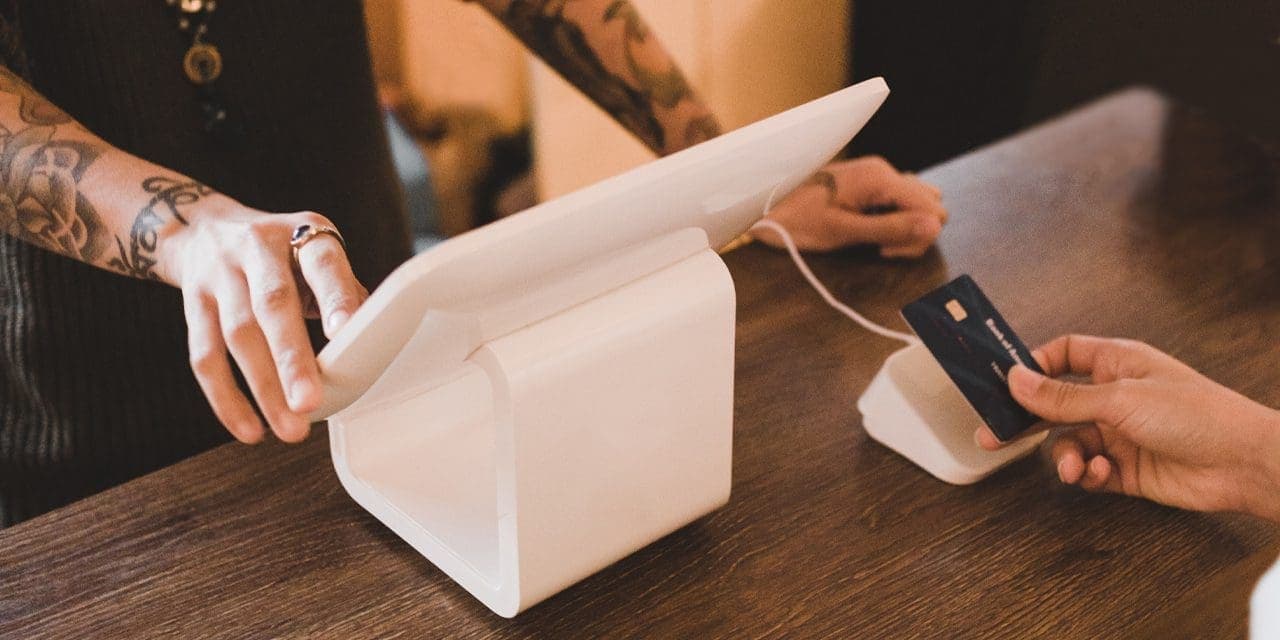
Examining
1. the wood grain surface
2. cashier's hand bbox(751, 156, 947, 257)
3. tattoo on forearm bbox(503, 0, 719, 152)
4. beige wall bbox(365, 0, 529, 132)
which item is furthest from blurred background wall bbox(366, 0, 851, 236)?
the wood grain surface

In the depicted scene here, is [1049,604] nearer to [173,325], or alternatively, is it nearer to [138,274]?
[138,274]

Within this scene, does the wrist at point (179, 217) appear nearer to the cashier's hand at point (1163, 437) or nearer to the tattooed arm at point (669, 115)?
the tattooed arm at point (669, 115)

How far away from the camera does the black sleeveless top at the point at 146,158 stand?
1.25 m

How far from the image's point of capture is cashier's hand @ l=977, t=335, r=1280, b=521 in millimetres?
990

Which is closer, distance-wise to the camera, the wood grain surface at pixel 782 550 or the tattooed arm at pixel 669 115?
the wood grain surface at pixel 782 550

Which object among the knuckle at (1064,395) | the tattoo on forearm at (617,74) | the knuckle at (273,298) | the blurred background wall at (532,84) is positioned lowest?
the blurred background wall at (532,84)

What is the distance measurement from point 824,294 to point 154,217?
69 centimetres

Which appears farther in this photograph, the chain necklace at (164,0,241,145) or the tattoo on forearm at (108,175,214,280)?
the chain necklace at (164,0,241,145)

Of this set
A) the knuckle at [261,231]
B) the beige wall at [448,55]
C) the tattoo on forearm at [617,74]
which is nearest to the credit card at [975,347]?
the tattoo on forearm at [617,74]

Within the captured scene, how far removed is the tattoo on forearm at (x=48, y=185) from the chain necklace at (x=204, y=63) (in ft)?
0.75

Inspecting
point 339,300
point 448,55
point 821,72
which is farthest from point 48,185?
point 821,72

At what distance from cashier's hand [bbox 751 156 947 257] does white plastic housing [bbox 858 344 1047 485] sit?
0.26m

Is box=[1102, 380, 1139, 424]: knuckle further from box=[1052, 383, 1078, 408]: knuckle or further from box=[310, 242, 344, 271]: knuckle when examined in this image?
box=[310, 242, 344, 271]: knuckle

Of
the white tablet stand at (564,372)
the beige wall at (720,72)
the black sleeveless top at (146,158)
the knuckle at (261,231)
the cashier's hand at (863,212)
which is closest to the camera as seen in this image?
the white tablet stand at (564,372)
